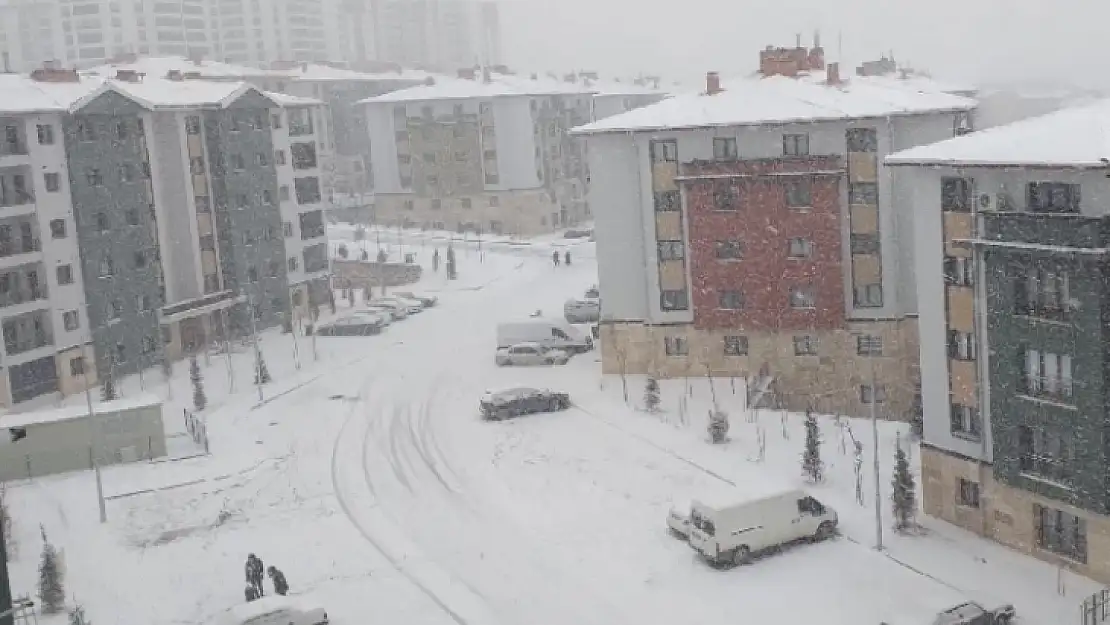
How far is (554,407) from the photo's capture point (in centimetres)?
4172

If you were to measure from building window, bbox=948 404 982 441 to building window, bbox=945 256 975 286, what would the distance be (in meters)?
3.08

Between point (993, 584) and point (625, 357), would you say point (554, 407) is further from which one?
point (993, 584)

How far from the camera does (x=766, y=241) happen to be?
4209cm

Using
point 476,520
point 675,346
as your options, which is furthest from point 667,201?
point 476,520

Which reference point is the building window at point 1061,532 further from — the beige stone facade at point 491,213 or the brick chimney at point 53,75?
the beige stone facade at point 491,213

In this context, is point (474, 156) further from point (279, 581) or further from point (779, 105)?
point (279, 581)

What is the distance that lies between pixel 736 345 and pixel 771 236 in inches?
177

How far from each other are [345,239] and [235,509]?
59.3 metres

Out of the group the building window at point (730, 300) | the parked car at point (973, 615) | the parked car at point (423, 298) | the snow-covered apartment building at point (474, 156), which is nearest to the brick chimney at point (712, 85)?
the building window at point (730, 300)

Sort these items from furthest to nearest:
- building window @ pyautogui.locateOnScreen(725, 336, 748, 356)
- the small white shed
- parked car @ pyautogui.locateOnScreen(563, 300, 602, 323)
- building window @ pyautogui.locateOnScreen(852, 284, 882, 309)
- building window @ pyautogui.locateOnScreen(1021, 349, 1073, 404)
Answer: parked car @ pyautogui.locateOnScreen(563, 300, 602, 323) → building window @ pyautogui.locateOnScreen(725, 336, 748, 356) → building window @ pyautogui.locateOnScreen(852, 284, 882, 309) → the small white shed → building window @ pyautogui.locateOnScreen(1021, 349, 1073, 404)

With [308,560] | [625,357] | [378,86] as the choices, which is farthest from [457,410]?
[378,86]

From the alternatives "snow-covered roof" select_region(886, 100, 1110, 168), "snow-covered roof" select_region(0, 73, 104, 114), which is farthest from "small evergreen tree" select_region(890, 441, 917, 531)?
"snow-covered roof" select_region(0, 73, 104, 114)

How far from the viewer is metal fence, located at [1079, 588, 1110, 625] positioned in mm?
23219

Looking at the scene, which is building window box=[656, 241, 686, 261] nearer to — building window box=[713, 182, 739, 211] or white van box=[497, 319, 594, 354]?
building window box=[713, 182, 739, 211]
